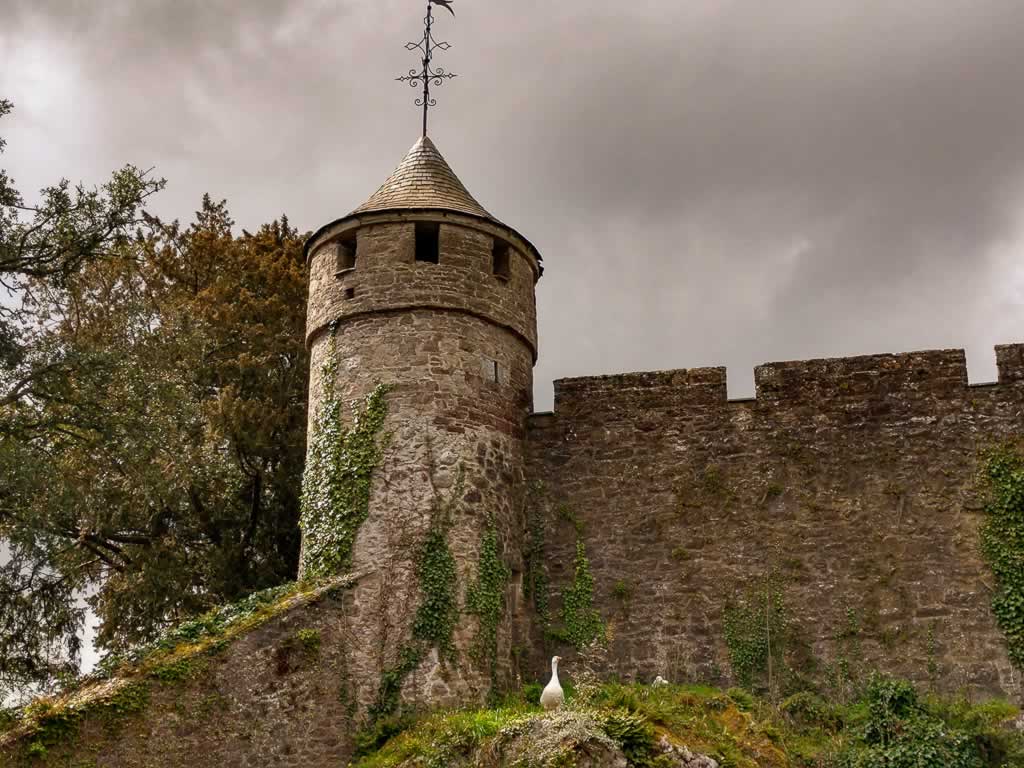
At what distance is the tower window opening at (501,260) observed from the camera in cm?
1814

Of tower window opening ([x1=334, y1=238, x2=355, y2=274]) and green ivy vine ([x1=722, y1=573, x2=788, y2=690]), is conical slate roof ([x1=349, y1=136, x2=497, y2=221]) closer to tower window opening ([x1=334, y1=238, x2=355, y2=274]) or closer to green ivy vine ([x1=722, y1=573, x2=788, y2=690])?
tower window opening ([x1=334, y1=238, x2=355, y2=274])

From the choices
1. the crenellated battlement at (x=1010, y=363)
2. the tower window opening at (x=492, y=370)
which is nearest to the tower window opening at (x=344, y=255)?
the tower window opening at (x=492, y=370)

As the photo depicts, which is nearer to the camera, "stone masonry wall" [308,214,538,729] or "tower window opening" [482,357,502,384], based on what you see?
"stone masonry wall" [308,214,538,729]

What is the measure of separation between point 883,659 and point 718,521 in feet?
9.26

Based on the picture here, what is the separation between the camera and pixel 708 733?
13.8m

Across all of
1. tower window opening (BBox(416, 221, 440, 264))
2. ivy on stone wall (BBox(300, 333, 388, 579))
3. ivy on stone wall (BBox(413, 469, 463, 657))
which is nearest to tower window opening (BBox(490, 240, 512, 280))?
tower window opening (BBox(416, 221, 440, 264))

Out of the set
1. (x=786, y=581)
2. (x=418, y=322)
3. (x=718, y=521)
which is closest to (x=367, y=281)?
(x=418, y=322)

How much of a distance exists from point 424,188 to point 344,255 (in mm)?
1575

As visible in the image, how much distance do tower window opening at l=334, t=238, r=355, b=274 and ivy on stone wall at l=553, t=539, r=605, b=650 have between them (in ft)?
17.4

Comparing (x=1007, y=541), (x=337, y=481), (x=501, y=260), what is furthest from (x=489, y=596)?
(x=1007, y=541)

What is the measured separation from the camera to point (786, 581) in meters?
16.7

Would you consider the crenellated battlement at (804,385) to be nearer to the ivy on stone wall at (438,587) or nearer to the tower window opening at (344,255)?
the ivy on stone wall at (438,587)

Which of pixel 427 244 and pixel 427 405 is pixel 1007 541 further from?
pixel 427 244

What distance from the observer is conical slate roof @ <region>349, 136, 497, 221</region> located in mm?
17953
